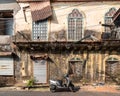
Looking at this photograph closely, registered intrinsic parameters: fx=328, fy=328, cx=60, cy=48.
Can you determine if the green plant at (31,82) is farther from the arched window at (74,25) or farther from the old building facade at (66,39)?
the arched window at (74,25)

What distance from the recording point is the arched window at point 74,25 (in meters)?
28.0

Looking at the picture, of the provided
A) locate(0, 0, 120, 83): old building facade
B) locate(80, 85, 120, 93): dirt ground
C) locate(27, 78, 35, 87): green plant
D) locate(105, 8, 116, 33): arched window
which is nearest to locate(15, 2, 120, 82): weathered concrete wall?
locate(0, 0, 120, 83): old building facade

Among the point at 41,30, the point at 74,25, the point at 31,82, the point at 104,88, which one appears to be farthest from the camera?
the point at 41,30

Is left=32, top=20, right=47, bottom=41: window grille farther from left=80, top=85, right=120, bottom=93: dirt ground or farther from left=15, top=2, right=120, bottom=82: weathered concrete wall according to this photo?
left=80, top=85, right=120, bottom=93: dirt ground

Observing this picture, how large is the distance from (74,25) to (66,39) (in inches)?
54.3

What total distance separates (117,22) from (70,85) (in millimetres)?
6714

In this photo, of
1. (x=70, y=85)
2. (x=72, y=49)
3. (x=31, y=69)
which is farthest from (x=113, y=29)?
(x=31, y=69)

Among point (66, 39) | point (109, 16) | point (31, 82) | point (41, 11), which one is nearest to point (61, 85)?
point (31, 82)

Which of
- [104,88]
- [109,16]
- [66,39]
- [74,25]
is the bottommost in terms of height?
[104,88]

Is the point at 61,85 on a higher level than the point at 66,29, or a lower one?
lower

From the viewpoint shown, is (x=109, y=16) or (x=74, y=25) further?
(x=74, y=25)

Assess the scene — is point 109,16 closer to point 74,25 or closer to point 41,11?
point 74,25

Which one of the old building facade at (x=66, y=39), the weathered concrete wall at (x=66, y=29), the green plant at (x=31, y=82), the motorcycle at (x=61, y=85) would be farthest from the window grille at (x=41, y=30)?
the motorcycle at (x=61, y=85)

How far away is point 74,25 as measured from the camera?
92.0 ft
